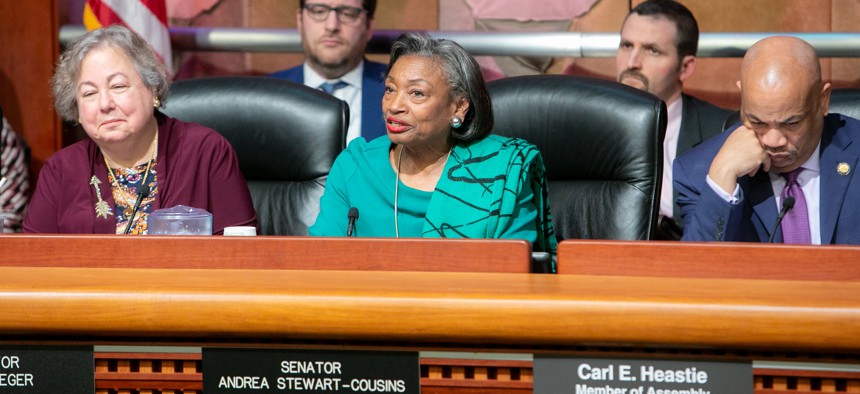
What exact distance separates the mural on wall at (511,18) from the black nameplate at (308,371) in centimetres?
283

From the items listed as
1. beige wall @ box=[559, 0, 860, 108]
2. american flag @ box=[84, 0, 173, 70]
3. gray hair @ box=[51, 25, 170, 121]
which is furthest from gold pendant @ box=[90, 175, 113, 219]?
beige wall @ box=[559, 0, 860, 108]

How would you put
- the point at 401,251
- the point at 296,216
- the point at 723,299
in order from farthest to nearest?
the point at 296,216
the point at 401,251
the point at 723,299

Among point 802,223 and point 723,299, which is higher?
point 802,223

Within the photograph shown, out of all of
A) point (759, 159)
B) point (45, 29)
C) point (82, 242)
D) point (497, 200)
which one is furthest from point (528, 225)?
point (45, 29)

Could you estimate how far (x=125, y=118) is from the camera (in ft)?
7.36

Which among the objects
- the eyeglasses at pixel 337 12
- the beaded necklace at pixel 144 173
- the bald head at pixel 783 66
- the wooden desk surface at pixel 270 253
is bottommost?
the wooden desk surface at pixel 270 253

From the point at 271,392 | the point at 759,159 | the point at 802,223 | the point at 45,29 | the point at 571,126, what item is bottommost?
the point at 271,392

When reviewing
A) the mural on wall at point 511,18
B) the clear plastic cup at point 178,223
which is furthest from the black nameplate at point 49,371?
the mural on wall at point 511,18

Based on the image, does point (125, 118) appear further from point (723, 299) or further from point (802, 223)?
point (723, 299)

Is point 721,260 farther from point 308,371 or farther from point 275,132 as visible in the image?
point 275,132

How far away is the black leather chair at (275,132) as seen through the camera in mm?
2340

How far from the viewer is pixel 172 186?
226cm

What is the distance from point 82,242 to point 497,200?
107 centimetres

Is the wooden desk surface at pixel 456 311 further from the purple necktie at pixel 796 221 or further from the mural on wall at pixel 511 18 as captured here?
the mural on wall at pixel 511 18
